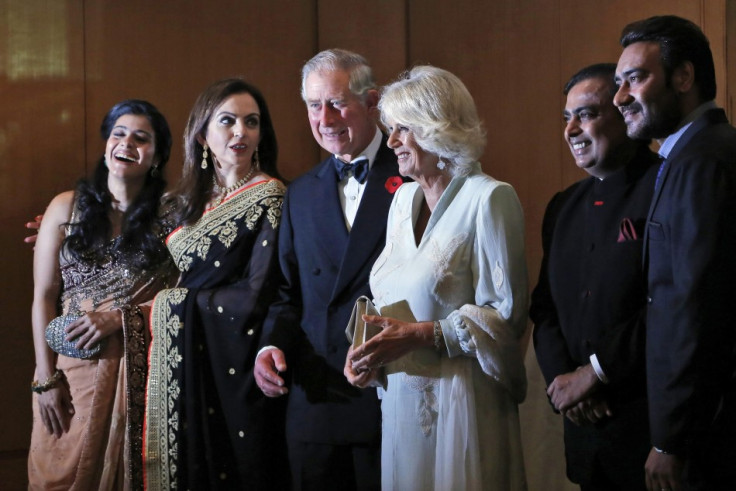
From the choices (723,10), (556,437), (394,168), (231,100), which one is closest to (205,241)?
(231,100)

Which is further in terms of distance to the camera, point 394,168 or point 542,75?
point 542,75

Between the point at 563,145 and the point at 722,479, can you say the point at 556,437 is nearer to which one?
the point at 722,479

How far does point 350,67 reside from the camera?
265 cm

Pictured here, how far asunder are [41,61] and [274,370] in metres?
1.94

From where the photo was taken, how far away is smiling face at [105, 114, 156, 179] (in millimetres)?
3174

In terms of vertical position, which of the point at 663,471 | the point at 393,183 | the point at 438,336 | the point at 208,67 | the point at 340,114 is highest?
the point at 208,67

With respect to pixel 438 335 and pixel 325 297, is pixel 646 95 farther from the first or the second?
pixel 325 297

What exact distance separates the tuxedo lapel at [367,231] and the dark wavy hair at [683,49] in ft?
2.81

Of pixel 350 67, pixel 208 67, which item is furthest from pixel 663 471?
pixel 208 67

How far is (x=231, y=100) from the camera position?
2.93 metres

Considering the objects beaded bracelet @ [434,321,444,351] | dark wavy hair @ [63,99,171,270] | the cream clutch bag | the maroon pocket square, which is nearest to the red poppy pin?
the cream clutch bag

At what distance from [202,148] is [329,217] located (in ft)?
2.21

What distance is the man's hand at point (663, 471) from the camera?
1780mm

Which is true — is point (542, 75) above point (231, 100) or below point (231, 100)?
above
